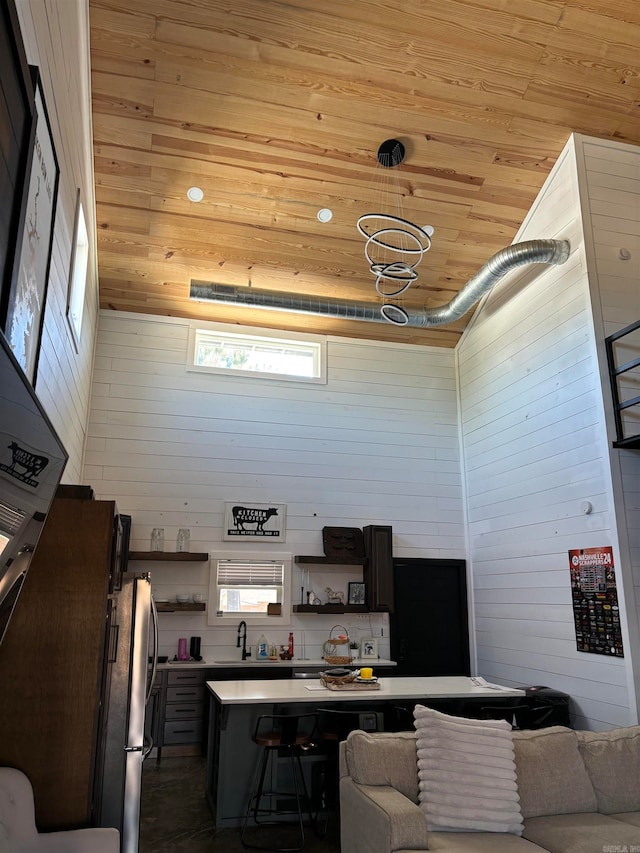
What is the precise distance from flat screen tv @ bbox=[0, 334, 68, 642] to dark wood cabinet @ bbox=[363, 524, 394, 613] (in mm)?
5655

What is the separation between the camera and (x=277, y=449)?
25.0 feet

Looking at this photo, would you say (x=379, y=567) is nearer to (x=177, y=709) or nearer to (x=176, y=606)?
(x=176, y=606)

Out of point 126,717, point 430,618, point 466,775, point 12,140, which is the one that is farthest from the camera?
point 430,618

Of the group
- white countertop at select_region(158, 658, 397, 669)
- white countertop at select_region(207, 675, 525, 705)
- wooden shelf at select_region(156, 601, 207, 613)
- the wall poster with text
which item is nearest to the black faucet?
white countertop at select_region(158, 658, 397, 669)

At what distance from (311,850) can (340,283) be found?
18.4ft

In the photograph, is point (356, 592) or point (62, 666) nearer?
point (62, 666)

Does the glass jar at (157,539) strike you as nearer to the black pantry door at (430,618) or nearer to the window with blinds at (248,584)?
the window with blinds at (248,584)

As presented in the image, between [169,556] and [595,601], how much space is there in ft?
13.9

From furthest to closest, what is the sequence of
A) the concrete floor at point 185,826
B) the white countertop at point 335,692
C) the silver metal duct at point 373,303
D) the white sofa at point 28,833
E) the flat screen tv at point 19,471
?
the silver metal duct at point 373,303, the white countertop at point 335,692, the concrete floor at point 185,826, the white sofa at point 28,833, the flat screen tv at point 19,471

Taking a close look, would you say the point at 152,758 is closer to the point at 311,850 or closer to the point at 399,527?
the point at 311,850

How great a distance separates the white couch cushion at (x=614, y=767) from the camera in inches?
134

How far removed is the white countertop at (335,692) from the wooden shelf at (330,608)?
1.85 metres

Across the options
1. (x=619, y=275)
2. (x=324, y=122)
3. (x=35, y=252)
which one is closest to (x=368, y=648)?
(x=619, y=275)

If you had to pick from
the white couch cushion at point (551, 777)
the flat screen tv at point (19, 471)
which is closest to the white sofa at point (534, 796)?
the white couch cushion at point (551, 777)
